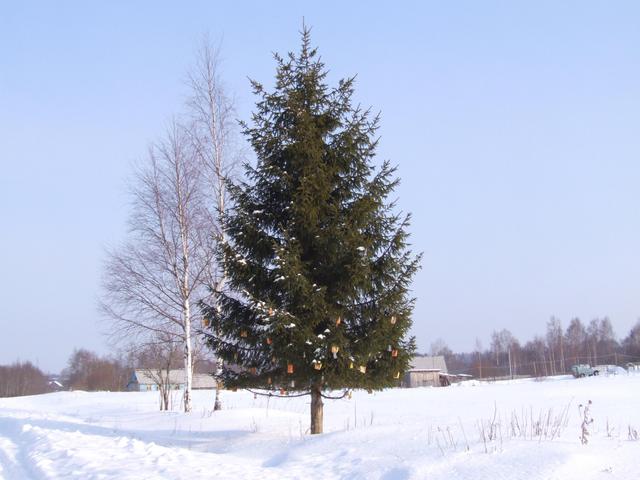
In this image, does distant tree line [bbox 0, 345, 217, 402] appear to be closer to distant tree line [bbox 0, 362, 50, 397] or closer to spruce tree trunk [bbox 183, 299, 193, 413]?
distant tree line [bbox 0, 362, 50, 397]

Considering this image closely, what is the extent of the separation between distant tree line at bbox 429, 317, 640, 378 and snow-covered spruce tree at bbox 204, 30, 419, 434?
92.5 m

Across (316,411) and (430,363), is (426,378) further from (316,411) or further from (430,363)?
(316,411)

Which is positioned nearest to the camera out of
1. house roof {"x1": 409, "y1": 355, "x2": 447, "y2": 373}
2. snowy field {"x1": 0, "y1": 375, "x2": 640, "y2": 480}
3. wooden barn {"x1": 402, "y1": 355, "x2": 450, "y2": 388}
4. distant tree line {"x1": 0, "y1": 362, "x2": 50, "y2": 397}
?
snowy field {"x1": 0, "y1": 375, "x2": 640, "y2": 480}

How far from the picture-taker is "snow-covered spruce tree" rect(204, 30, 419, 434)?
439 inches

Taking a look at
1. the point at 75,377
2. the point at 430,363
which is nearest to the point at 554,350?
the point at 430,363

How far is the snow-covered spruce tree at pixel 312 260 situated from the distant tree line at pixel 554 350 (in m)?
92.5

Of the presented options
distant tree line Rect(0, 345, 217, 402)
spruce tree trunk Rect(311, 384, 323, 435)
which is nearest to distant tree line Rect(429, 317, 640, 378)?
distant tree line Rect(0, 345, 217, 402)

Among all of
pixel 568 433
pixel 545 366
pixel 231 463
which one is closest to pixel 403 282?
pixel 568 433

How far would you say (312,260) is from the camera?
1177 cm

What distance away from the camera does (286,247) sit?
449 inches

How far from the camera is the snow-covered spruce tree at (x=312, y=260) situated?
1114cm

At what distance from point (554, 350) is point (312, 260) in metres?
115

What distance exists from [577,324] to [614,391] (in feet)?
351

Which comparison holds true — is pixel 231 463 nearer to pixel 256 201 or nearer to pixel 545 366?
pixel 256 201
